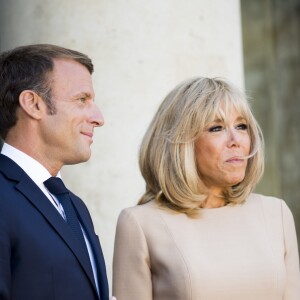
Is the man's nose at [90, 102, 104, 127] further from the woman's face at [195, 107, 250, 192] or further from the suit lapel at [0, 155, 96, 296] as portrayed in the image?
the woman's face at [195, 107, 250, 192]

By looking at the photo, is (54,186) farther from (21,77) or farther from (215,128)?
(215,128)

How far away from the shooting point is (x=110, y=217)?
202 inches

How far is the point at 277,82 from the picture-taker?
8.85 metres

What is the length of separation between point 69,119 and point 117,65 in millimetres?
1749

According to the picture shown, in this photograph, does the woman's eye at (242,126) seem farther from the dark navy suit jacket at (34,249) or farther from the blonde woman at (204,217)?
the dark navy suit jacket at (34,249)

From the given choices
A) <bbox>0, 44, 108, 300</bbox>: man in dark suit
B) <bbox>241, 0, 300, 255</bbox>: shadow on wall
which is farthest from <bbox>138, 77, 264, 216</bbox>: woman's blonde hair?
<bbox>241, 0, 300, 255</bbox>: shadow on wall

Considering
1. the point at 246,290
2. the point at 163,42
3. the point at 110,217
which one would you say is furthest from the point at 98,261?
the point at 163,42

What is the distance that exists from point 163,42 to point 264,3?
13.1 feet

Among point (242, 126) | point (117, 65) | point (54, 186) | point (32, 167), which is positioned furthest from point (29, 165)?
point (117, 65)

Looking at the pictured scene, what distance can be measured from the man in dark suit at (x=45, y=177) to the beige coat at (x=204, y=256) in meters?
0.55

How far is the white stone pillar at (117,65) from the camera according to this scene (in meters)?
5.09

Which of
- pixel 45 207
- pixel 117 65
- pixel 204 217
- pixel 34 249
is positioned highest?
pixel 117 65

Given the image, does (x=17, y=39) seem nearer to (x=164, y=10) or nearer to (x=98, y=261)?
(x=164, y=10)

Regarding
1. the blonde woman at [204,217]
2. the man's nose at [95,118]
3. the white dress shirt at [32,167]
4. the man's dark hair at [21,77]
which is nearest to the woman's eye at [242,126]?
the blonde woman at [204,217]
